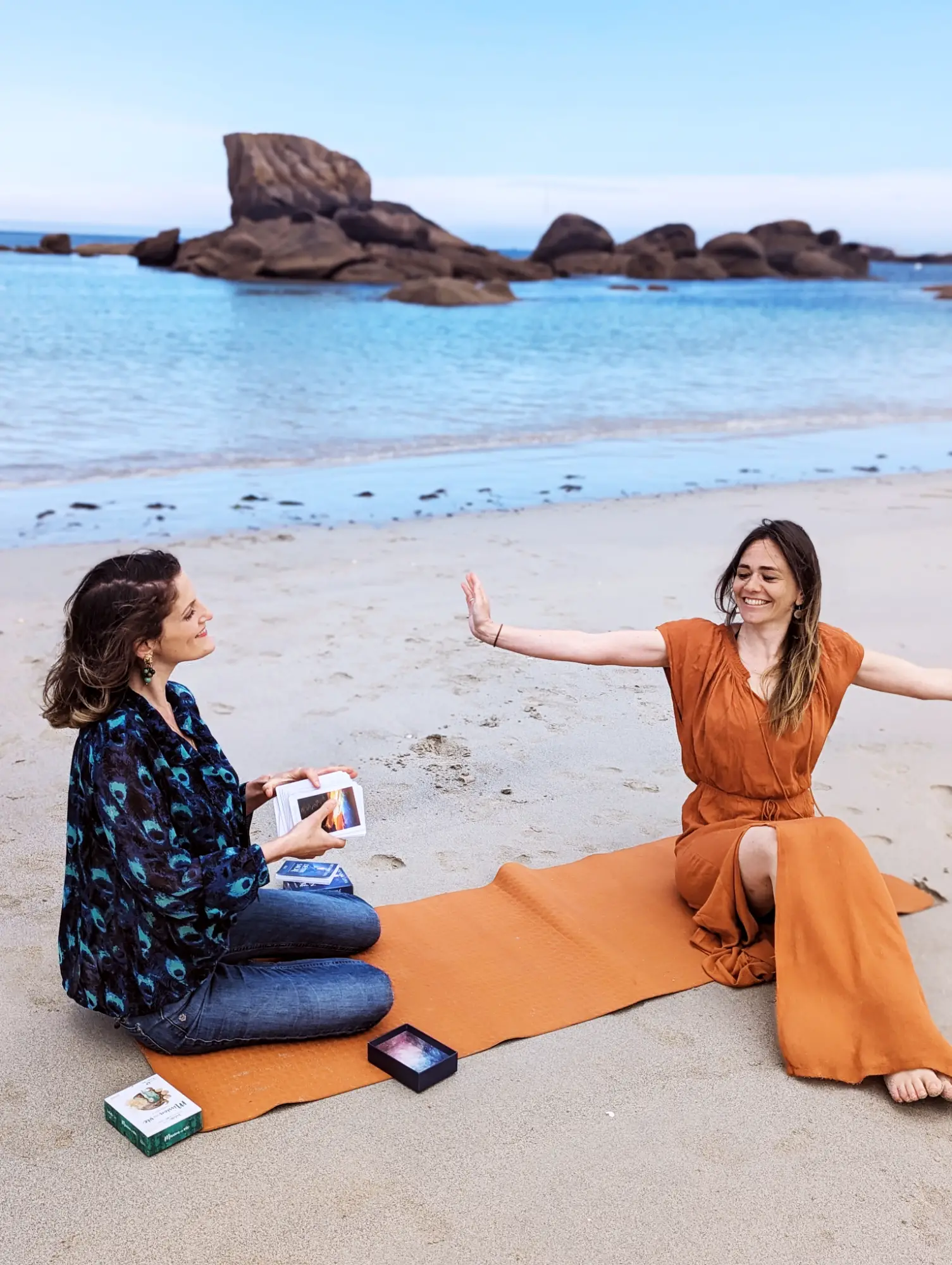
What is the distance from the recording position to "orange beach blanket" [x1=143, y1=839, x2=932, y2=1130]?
3.05 meters

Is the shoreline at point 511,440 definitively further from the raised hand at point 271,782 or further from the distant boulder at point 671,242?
the distant boulder at point 671,242

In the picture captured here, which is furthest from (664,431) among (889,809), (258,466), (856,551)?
(889,809)

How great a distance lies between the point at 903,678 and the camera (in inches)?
146

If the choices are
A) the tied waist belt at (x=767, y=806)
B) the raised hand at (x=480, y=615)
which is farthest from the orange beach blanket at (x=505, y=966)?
the raised hand at (x=480, y=615)

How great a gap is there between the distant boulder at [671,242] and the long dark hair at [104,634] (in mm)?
80520

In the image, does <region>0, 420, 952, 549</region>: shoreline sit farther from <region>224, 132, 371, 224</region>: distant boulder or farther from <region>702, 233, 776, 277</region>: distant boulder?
<region>702, 233, 776, 277</region>: distant boulder

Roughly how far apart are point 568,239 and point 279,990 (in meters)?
79.0

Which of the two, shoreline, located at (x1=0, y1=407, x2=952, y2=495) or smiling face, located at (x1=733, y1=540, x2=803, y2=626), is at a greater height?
smiling face, located at (x1=733, y1=540, x2=803, y2=626)

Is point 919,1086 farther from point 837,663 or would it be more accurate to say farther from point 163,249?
point 163,249

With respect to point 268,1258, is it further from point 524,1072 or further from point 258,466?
point 258,466

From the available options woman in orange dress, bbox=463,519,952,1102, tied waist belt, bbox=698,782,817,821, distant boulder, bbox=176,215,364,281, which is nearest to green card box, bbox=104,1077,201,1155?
woman in orange dress, bbox=463,519,952,1102

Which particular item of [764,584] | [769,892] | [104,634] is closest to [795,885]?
[769,892]

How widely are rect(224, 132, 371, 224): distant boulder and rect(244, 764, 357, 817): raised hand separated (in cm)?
→ 7336

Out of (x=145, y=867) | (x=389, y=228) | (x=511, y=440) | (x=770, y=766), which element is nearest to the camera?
(x=145, y=867)
